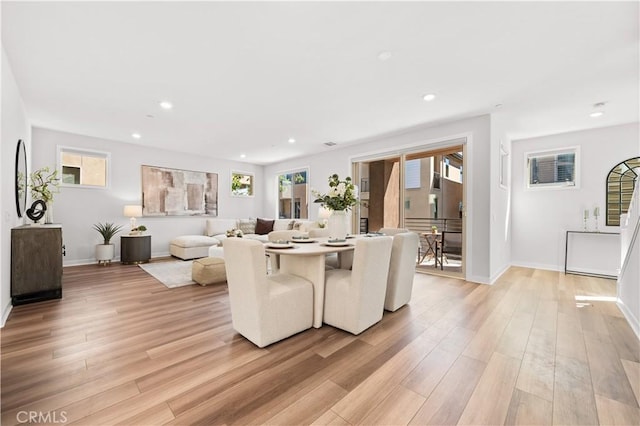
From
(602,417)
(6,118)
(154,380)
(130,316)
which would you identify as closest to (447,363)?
(602,417)

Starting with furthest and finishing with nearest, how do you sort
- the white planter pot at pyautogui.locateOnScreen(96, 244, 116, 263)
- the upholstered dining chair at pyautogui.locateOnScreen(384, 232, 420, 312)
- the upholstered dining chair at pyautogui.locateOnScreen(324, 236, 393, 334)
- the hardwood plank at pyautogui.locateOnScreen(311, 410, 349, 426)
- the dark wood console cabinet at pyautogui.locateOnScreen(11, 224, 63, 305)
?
the white planter pot at pyautogui.locateOnScreen(96, 244, 116, 263) → the dark wood console cabinet at pyautogui.locateOnScreen(11, 224, 63, 305) → the upholstered dining chair at pyautogui.locateOnScreen(384, 232, 420, 312) → the upholstered dining chair at pyautogui.locateOnScreen(324, 236, 393, 334) → the hardwood plank at pyautogui.locateOnScreen(311, 410, 349, 426)

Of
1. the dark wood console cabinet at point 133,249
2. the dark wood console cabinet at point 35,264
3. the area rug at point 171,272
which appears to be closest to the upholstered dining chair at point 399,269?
the area rug at point 171,272

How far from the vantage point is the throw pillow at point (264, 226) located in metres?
7.27

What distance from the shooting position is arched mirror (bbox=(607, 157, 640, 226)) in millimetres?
4348

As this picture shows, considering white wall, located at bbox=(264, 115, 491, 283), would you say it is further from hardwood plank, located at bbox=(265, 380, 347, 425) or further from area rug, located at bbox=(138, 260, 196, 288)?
area rug, located at bbox=(138, 260, 196, 288)

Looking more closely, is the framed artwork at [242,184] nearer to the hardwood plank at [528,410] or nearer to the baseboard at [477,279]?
the baseboard at [477,279]

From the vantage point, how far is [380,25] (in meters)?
2.12

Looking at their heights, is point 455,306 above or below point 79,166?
below

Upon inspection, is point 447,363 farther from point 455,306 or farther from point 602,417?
point 455,306

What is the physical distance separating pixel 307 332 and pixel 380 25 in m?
2.64

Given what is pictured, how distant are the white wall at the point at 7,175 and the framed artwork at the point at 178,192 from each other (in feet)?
9.92

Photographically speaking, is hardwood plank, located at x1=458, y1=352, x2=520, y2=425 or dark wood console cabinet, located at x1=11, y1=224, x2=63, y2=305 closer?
hardwood plank, located at x1=458, y1=352, x2=520, y2=425

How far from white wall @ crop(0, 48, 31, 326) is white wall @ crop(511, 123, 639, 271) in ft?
24.9

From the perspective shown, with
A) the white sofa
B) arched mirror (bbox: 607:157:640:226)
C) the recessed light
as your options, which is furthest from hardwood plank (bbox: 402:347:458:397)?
arched mirror (bbox: 607:157:640:226)
